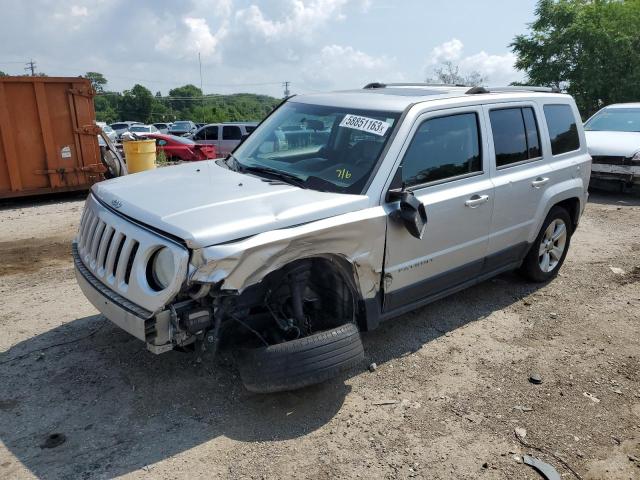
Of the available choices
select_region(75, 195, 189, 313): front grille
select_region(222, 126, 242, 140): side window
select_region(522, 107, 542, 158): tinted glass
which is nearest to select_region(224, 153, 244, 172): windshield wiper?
select_region(75, 195, 189, 313): front grille

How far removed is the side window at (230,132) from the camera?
18.8 m

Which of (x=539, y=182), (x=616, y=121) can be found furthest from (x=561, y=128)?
(x=616, y=121)

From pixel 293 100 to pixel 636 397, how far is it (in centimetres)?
356

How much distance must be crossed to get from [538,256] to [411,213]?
2.50m

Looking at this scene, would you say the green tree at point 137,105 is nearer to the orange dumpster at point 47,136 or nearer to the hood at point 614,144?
the orange dumpster at point 47,136

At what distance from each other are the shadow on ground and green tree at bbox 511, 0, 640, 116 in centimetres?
2302

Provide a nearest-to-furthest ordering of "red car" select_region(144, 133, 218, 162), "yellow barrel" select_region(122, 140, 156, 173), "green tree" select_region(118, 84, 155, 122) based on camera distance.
Result: "yellow barrel" select_region(122, 140, 156, 173), "red car" select_region(144, 133, 218, 162), "green tree" select_region(118, 84, 155, 122)

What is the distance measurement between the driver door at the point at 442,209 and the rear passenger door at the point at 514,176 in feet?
0.50

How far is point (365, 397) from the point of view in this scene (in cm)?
353

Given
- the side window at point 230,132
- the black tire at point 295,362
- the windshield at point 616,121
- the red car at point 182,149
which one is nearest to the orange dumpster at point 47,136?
the red car at point 182,149

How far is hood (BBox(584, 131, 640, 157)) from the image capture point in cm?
987

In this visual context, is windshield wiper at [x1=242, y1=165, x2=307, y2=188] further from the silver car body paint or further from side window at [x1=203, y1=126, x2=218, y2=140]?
side window at [x1=203, y1=126, x2=218, y2=140]

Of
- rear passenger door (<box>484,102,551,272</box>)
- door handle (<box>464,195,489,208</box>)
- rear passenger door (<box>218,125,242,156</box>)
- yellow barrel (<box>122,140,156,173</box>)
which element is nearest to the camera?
door handle (<box>464,195,489,208</box>)

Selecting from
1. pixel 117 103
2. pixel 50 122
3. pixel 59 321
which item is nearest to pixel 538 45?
pixel 50 122
